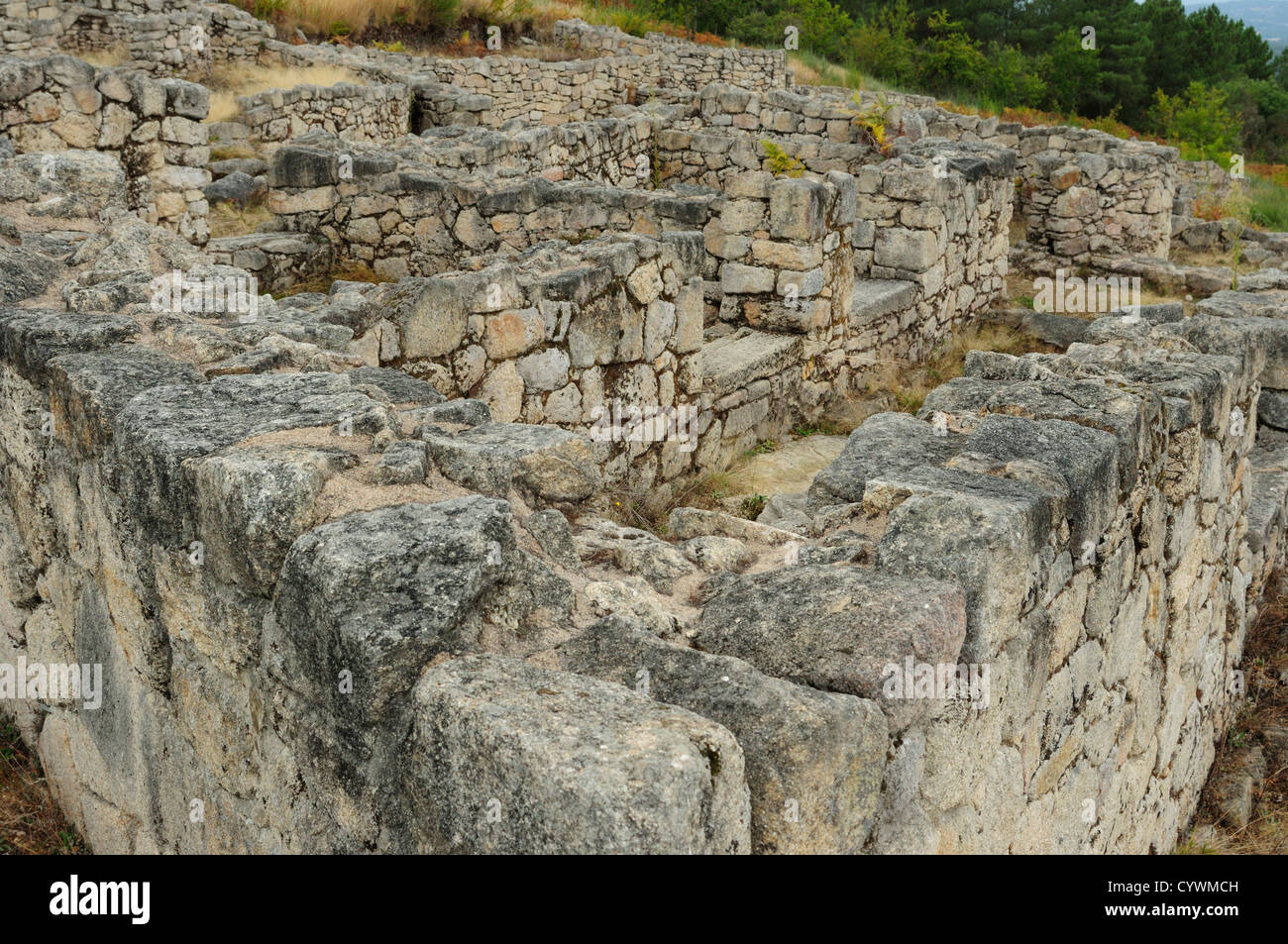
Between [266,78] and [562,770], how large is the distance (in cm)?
1494

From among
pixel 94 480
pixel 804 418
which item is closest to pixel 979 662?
pixel 94 480

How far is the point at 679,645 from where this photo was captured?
219 cm

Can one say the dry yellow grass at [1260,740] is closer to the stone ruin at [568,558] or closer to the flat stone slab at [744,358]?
the stone ruin at [568,558]

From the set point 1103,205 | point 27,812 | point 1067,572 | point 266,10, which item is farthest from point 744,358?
point 266,10

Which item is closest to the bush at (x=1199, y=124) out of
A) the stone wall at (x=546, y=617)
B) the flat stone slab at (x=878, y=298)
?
the flat stone slab at (x=878, y=298)

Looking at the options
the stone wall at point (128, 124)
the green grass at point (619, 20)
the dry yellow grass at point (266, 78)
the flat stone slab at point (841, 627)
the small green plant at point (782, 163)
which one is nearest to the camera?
the flat stone slab at point (841, 627)

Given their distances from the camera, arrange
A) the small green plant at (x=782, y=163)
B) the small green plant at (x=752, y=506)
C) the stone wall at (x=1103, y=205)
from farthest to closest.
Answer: the stone wall at (x=1103, y=205) → the small green plant at (x=782, y=163) → the small green plant at (x=752, y=506)

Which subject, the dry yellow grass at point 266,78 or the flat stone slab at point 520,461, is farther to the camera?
the dry yellow grass at point 266,78

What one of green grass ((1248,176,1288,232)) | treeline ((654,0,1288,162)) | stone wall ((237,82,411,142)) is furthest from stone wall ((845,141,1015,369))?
treeline ((654,0,1288,162))

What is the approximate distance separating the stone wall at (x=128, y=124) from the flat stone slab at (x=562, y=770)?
21.4ft

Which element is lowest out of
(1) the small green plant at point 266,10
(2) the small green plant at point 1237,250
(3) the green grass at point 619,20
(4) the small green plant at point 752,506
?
(4) the small green plant at point 752,506

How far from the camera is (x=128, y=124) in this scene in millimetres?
7320

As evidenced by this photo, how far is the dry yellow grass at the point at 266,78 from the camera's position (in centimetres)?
1411

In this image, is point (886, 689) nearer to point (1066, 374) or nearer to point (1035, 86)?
point (1066, 374)
